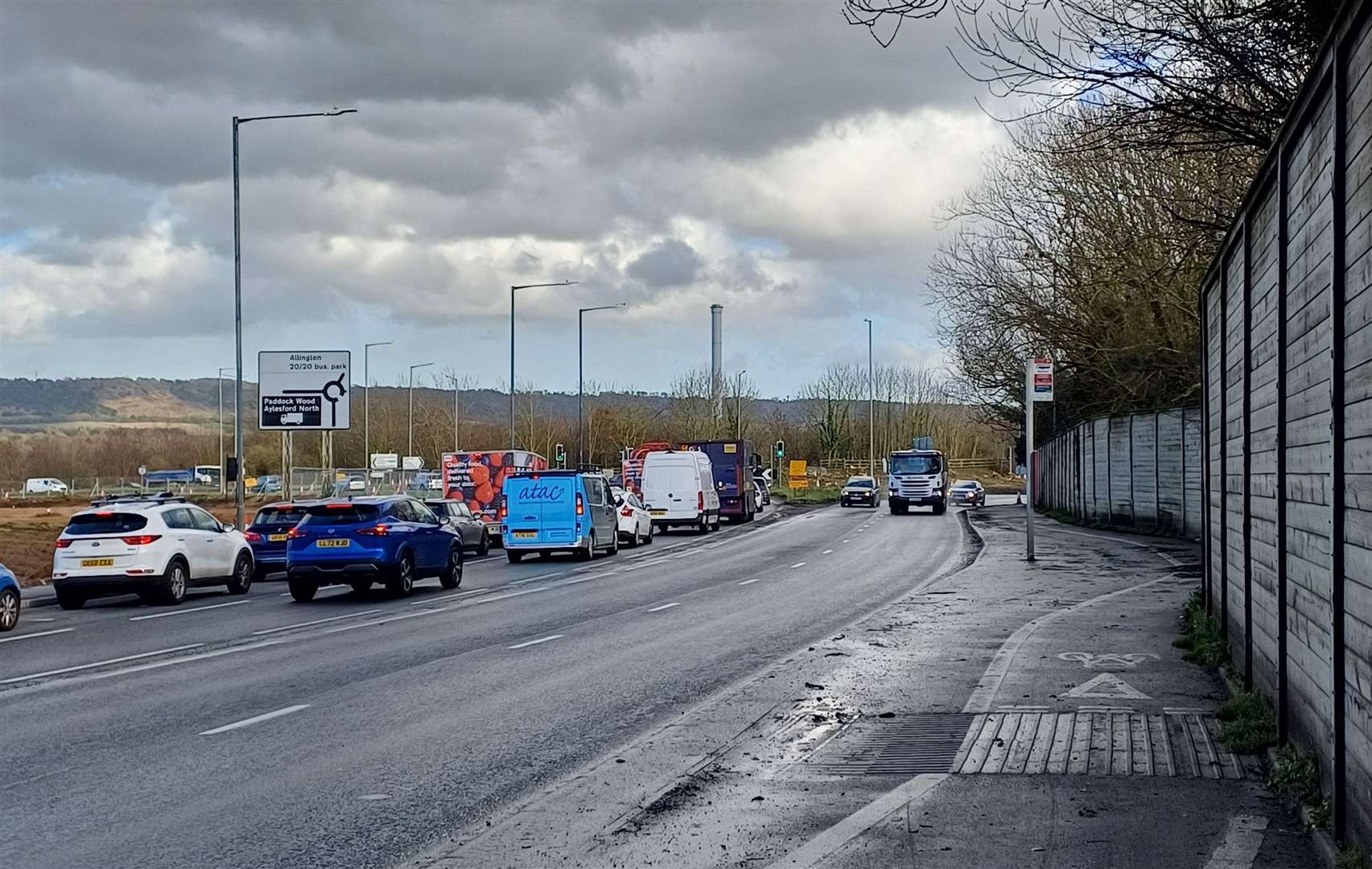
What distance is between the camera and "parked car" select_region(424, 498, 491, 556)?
116 feet

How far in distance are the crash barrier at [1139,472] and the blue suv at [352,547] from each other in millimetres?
14281

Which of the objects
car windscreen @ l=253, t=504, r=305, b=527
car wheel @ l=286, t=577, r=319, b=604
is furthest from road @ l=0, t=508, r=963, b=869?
car windscreen @ l=253, t=504, r=305, b=527

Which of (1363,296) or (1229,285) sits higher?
(1229,285)

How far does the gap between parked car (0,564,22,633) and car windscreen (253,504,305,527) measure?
11.1m

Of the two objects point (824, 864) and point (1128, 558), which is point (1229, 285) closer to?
point (824, 864)

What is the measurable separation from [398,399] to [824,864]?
109 meters

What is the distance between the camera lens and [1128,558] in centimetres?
2773

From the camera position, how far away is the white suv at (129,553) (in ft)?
74.8

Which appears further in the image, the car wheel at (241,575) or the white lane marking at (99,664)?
the car wheel at (241,575)

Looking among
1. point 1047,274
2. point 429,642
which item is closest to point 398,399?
point 1047,274

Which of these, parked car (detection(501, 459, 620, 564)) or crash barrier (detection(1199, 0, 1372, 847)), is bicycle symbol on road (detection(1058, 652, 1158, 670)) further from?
parked car (detection(501, 459, 620, 564))

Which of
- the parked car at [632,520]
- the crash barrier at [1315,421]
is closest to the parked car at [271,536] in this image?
the parked car at [632,520]

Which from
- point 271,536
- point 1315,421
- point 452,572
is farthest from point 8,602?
point 1315,421

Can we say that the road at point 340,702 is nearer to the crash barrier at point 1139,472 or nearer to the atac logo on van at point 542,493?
the atac logo on van at point 542,493
